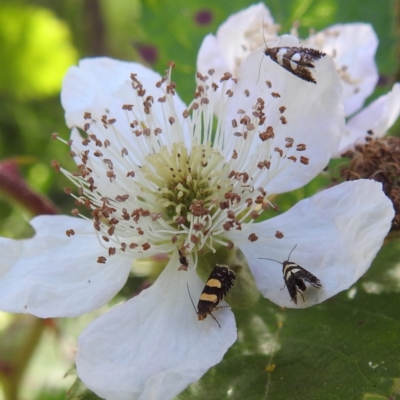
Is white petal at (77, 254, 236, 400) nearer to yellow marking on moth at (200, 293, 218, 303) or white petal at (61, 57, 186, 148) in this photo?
yellow marking on moth at (200, 293, 218, 303)

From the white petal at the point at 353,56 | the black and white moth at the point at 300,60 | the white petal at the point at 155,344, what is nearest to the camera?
the white petal at the point at 155,344

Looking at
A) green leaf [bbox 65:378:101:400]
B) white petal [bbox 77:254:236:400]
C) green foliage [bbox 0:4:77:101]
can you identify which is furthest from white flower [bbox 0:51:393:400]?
green foliage [bbox 0:4:77:101]

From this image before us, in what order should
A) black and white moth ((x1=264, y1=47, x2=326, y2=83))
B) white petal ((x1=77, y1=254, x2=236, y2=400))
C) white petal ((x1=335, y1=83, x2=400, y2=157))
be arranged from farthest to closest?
white petal ((x1=335, y1=83, x2=400, y2=157)), black and white moth ((x1=264, y1=47, x2=326, y2=83)), white petal ((x1=77, y1=254, x2=236, y2=400))

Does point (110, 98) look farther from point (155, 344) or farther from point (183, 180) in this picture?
point (155, 344)

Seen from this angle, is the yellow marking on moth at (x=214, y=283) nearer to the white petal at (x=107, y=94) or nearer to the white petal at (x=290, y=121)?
the white petal at (x=290, y=121)

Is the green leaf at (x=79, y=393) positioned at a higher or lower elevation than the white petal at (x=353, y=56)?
lower

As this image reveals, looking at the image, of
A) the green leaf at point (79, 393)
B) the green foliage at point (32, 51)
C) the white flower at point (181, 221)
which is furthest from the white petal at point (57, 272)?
the green foliage at point (32, 51)

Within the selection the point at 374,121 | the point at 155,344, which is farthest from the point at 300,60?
the point at 155,344
